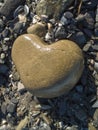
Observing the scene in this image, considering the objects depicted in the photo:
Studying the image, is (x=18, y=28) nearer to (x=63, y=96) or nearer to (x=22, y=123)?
(x=63, y=96)

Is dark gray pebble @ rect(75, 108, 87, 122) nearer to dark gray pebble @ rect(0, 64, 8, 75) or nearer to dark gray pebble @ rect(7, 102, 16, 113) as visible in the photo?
dark gray pebble @ rect(7, 102, 16, 113)

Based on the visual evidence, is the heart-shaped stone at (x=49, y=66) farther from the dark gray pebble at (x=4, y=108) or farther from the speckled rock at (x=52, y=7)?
the dark gray pebble at (x=4, y=108)

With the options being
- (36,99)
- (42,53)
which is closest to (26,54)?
(42,53)

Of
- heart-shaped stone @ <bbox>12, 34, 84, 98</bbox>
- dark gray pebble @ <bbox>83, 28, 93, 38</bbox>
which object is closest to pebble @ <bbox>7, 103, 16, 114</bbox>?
heart-shaped stone @ <bbox>12, 34, 84, 98</bbox>

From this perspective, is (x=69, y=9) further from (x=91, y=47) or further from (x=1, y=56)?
(x=1, y=56)

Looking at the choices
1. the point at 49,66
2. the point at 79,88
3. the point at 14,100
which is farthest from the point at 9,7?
the point at 79,88

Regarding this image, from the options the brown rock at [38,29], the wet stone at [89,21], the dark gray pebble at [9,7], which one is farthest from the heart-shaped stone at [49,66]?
the dark gray pebble at [9,7]

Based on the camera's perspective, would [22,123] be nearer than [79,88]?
No
